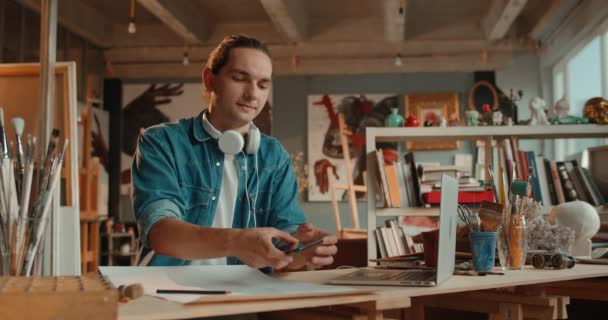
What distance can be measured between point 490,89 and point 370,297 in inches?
292

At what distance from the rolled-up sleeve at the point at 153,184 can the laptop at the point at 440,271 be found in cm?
42

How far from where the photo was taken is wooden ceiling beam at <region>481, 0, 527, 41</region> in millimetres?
6418

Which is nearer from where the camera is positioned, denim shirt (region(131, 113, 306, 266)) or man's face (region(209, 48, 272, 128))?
denim shirt (region(131, 113, 306, 266))

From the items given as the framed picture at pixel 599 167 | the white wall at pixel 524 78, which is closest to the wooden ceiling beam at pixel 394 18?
the white wall at pixel 524 78

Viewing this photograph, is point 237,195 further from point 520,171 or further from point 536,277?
point 520,171

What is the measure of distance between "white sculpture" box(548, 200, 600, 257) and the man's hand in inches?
48.5

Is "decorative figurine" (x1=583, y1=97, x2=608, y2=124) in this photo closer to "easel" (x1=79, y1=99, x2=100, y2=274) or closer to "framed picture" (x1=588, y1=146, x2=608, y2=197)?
"framed picture" (x1=588, y1=146, x2=608, y2=197)

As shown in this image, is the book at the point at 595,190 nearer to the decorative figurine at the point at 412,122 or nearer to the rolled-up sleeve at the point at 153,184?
the decorative figurine at the point at 412,122

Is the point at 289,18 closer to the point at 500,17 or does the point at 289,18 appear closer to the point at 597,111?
the point at 500,17

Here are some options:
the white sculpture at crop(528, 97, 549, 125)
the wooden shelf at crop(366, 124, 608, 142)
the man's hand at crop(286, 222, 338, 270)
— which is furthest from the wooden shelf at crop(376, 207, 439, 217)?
the man's hand at crop(286, 222, 338, 270)

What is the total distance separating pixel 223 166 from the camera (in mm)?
1893

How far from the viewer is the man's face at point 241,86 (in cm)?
183

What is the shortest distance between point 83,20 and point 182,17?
1211 millimetres

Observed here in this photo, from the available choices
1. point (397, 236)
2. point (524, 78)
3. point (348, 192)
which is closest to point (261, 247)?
point (397, 236)
